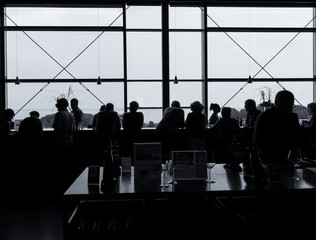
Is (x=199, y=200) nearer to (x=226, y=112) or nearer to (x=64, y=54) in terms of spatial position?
(x=226, y=112)

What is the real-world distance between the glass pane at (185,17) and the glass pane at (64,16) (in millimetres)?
1087

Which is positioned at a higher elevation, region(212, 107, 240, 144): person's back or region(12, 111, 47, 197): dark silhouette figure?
region(212, 107, 240, 144): person's back

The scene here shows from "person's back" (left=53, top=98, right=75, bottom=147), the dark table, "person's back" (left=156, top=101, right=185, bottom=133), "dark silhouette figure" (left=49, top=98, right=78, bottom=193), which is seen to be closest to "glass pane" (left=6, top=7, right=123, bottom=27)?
"dark silhouette figure" (left=49, top=98, right=78, bottom=193)

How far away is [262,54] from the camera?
8375mm

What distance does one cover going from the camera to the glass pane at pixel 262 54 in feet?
27.0

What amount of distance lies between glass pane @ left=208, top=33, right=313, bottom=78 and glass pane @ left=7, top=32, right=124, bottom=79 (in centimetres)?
209

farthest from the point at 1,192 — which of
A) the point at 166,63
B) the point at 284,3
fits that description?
the point at 284,3

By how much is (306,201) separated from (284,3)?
23.9 ft

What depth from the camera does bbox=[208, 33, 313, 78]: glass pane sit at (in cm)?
823

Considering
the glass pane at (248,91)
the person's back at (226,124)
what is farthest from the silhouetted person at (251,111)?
the glass pane at (248,91)

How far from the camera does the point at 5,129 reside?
514cm

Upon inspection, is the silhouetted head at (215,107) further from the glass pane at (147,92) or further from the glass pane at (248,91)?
the glass pane at (147,92)

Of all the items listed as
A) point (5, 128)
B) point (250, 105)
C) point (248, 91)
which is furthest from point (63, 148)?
point (248, 91)

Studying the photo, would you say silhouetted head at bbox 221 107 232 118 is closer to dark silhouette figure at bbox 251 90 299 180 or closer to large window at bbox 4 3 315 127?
dark silhouette figure at bbox 251 90 299 180
